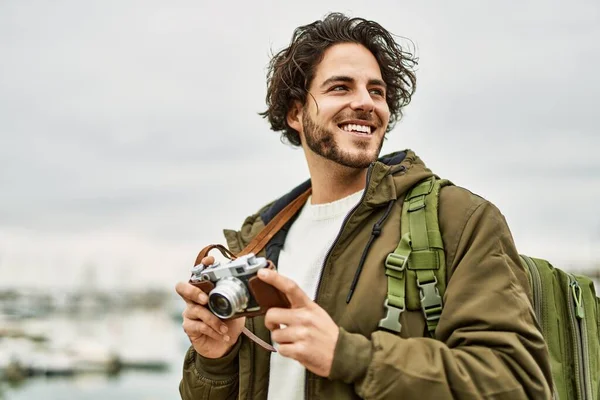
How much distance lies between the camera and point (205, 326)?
260cm

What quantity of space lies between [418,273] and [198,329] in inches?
36.7

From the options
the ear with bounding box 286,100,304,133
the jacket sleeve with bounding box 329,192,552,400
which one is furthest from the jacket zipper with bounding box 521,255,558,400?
the ear with bounding box 286,100,304,133

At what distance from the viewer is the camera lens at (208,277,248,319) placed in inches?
87.9

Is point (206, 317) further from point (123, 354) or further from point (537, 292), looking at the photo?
point (123, 354)

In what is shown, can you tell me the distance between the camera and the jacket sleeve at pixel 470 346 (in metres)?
2.06

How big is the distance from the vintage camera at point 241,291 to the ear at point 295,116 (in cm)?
135

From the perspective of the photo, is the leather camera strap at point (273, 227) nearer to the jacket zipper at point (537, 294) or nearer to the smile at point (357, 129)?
the smile at point (357, 129)

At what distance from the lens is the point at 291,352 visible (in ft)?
6.84

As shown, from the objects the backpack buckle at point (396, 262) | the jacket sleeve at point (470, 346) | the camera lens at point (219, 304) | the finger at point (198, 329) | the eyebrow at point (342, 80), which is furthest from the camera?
the eyebrow at point (342, 80)

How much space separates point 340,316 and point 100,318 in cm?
6231

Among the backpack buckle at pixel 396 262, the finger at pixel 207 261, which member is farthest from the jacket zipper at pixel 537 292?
the finger at pixel 207 261

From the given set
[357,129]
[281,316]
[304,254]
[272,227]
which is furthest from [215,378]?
[357,129]

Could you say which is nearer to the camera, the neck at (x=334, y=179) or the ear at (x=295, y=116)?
the neck at (x=334, y=179)

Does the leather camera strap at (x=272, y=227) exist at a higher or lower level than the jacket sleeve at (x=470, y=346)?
higher
